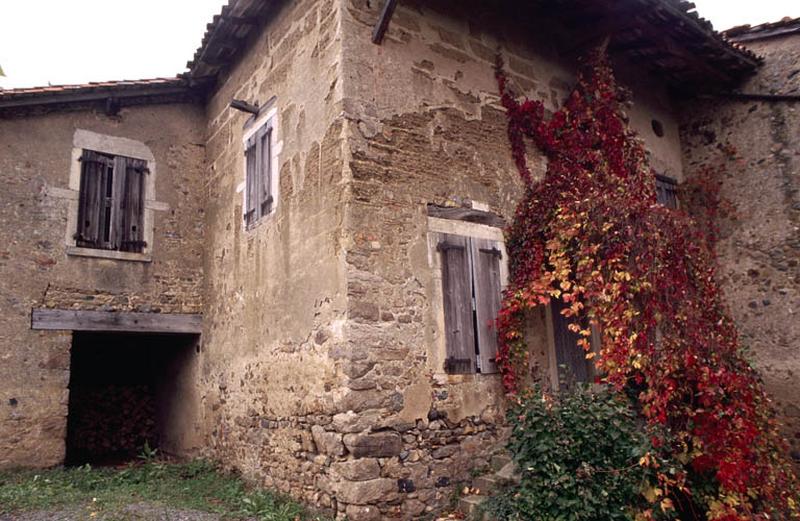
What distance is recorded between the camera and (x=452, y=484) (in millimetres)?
6000

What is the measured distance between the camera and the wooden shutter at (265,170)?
7457mm

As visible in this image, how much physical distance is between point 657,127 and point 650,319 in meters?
4.48

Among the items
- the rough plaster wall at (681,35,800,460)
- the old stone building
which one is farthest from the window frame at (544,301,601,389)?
the rough plaster wall at (681,35,800,460)

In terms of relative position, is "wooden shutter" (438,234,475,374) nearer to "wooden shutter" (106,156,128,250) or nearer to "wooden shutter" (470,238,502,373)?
"wooden shutter" (470,238,502,373)

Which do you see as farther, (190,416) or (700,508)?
(190,416)

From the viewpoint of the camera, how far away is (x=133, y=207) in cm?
884

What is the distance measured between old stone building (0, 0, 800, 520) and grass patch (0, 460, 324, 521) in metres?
0.24

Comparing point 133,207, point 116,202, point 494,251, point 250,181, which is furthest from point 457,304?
point 116,202

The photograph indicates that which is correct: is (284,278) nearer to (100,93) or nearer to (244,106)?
(244,106)

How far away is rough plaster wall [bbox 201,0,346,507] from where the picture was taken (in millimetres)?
6039

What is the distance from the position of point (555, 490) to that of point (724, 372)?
1.99 m

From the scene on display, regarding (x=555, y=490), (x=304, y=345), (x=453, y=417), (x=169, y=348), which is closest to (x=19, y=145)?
(x=169, y=348)

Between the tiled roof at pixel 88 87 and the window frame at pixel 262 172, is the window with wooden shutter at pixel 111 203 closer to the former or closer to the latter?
the tiled roof at pixel 88 87

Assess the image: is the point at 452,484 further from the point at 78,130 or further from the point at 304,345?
the point at 78,130
